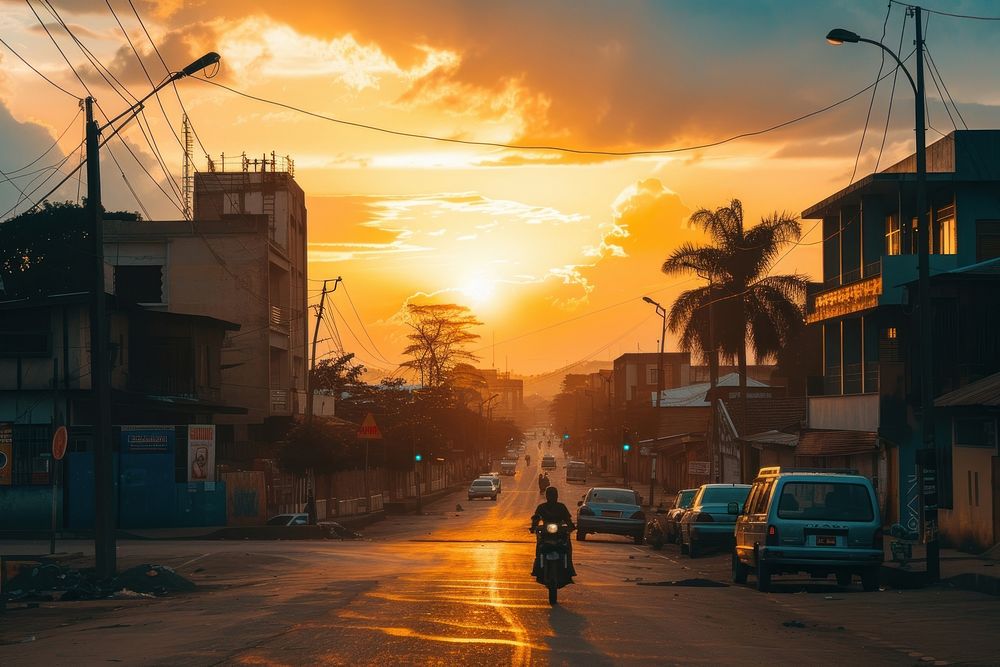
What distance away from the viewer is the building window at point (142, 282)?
200 feet

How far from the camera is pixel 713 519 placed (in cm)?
2939

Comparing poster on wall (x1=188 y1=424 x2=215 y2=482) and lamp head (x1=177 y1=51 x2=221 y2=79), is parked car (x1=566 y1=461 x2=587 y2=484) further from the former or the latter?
lamp head (x1=177 y1=51 x2=221 y2=79)

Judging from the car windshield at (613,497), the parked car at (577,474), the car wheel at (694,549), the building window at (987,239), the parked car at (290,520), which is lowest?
the parked car at (577,474)

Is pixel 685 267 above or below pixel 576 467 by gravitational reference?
above

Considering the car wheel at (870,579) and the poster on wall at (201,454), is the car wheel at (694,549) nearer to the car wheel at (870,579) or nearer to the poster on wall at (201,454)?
the car wheel at (870,579)

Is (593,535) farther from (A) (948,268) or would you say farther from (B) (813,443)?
(A) (948,268)

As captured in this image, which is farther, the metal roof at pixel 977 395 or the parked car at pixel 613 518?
the parked car at pixel 613 518

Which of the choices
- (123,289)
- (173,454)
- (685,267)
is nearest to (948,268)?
(685,267)

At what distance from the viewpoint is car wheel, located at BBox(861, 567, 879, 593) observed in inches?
753

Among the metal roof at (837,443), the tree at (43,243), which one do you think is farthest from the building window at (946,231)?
the tree at (43,243)

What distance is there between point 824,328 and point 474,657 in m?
35.0

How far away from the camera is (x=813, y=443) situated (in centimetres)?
4050

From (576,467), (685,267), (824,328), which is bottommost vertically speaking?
(576,467)

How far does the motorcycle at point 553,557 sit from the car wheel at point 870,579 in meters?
5.35
